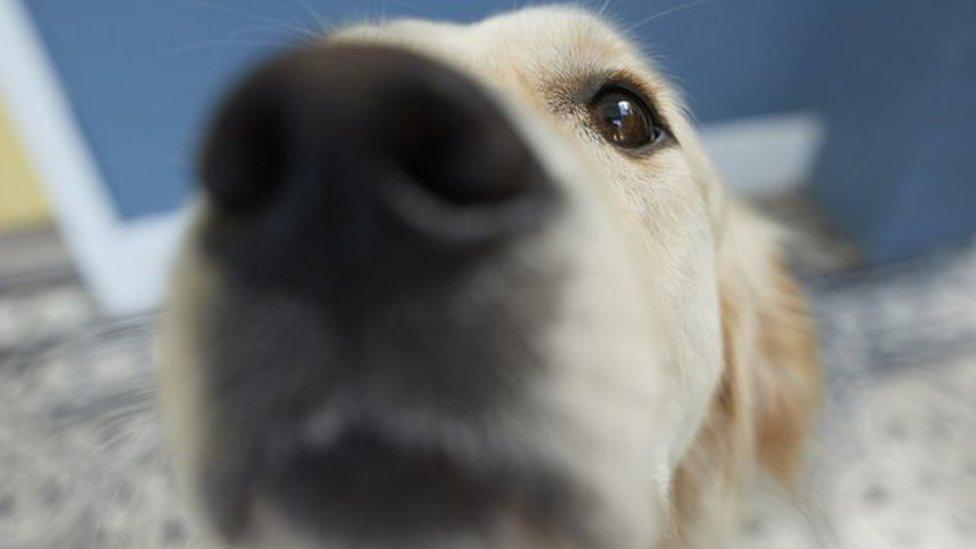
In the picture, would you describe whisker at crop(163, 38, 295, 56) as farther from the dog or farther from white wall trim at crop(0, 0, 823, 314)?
the dog

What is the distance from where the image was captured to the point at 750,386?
4.12 ft

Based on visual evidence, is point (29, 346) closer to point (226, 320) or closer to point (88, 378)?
point (88, 378)

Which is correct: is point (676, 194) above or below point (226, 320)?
below

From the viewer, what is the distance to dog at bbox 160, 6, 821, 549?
→ 1.28 feet

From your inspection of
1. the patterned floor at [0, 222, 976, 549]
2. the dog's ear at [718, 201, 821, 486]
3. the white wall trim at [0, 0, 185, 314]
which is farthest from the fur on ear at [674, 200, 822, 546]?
the white wall trim at [0, 0, 185, 314]

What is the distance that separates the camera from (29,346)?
208 centimetres

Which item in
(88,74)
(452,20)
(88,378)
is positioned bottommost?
(88,378)

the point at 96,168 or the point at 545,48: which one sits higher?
the point at 545,48

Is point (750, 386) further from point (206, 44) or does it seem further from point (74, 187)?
point (74, 187)

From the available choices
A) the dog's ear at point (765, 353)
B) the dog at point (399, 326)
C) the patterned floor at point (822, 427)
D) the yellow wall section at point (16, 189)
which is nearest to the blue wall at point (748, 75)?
the patterned floor at point (822, 427)

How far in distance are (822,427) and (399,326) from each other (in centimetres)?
175

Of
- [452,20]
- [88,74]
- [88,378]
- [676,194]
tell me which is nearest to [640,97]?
[676,194]

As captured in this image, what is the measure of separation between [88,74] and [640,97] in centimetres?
145

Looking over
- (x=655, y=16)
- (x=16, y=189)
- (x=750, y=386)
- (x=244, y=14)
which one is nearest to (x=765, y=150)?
(x=655, y=16)
